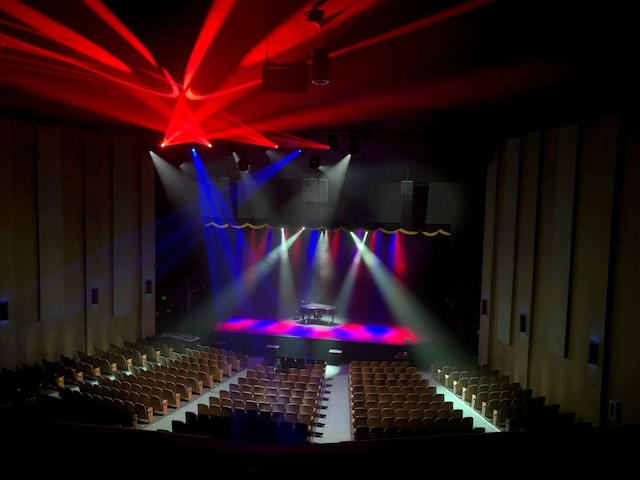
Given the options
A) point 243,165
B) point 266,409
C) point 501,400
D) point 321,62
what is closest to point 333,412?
point 266,409

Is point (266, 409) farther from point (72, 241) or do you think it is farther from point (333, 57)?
point (72, 241)

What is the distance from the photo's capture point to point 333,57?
719 cm

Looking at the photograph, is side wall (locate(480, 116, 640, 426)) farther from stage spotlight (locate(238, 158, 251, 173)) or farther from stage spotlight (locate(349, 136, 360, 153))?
stage spotlight (locate(238, 158, 251, 173))

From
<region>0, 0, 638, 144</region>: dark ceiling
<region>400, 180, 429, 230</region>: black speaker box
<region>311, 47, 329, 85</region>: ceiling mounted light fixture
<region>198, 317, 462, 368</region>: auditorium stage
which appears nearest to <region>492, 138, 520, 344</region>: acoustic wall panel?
<region>0, 0, 638, 144</region>: dark ceiling

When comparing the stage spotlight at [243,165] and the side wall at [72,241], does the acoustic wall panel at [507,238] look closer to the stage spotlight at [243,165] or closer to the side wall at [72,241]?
the stage spotlight at [243,165]

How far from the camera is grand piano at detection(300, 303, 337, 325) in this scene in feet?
62.2

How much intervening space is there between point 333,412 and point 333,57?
812cm

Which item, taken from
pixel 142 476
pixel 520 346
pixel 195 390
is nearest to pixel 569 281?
pixel 520 346

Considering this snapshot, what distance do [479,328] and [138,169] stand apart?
41.7 feet

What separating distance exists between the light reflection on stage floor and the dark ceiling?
27.0ft

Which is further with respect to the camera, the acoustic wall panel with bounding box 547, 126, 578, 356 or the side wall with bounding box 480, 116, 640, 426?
the acoustic wall panel with bounding box 547, 126, 578, 356

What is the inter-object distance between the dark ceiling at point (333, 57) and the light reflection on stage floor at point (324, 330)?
824 centimetres

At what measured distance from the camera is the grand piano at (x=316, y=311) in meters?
19.0

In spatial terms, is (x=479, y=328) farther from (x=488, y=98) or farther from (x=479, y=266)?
(x=488, y=98)
